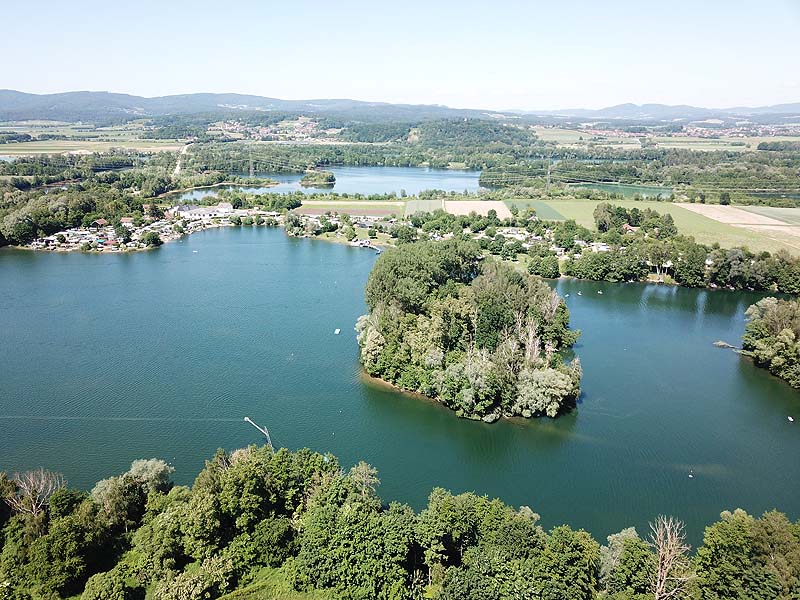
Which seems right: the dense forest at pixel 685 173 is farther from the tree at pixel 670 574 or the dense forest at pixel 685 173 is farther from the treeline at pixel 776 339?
the tree at pixel 670 574

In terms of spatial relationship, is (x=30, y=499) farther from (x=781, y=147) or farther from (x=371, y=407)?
(x=781, y=147)

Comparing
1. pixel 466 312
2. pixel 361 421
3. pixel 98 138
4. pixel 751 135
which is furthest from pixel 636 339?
pixel 751 135

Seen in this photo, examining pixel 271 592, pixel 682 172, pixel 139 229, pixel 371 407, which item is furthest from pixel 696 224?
pixel 271 592

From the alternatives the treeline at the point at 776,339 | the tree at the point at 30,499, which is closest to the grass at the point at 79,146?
the tree at the point at 30,499

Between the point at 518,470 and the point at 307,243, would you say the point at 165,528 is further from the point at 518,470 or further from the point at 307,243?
the point at 307,243

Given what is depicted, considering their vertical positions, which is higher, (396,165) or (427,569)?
(396,165)
